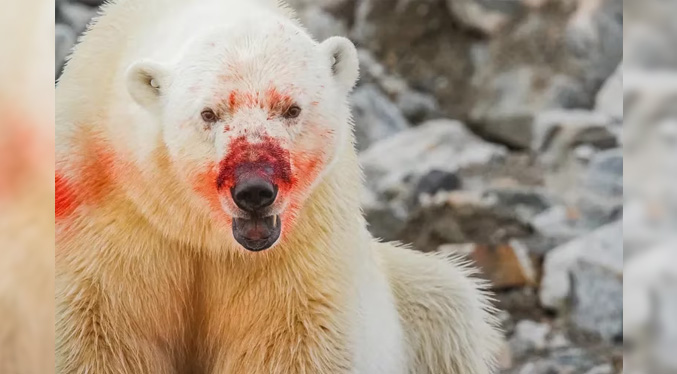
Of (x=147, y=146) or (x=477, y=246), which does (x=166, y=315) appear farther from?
(x=477, y=246)

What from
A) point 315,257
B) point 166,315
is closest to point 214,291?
point 166,315

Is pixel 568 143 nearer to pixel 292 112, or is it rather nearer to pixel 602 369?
pixel 602 369

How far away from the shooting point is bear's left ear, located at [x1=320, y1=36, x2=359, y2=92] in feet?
6.13

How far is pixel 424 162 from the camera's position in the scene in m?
2.04

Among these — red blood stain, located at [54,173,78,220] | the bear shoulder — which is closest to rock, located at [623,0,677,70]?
the bear shoulder

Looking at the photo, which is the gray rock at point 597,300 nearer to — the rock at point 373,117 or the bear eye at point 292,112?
the rock at point 373,117

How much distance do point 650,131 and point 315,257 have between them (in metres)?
0.80

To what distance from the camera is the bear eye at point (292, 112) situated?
5.88ft

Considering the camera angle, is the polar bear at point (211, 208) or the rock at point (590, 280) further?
the rock at point (590, 280)

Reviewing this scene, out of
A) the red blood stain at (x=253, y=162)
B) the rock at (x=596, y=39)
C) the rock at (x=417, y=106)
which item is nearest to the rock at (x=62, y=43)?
the red blood stain at (x=253, y=162)

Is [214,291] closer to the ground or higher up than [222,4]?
closer to the ground

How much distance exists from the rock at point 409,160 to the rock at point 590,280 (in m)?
0.28

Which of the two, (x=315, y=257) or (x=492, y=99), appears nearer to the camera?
(x=315, y=257)

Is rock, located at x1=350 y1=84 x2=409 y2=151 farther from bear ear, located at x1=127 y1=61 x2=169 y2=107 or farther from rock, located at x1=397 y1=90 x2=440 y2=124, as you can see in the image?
bear ear, located at x1=127 y1=61 x2=169 y2=107
